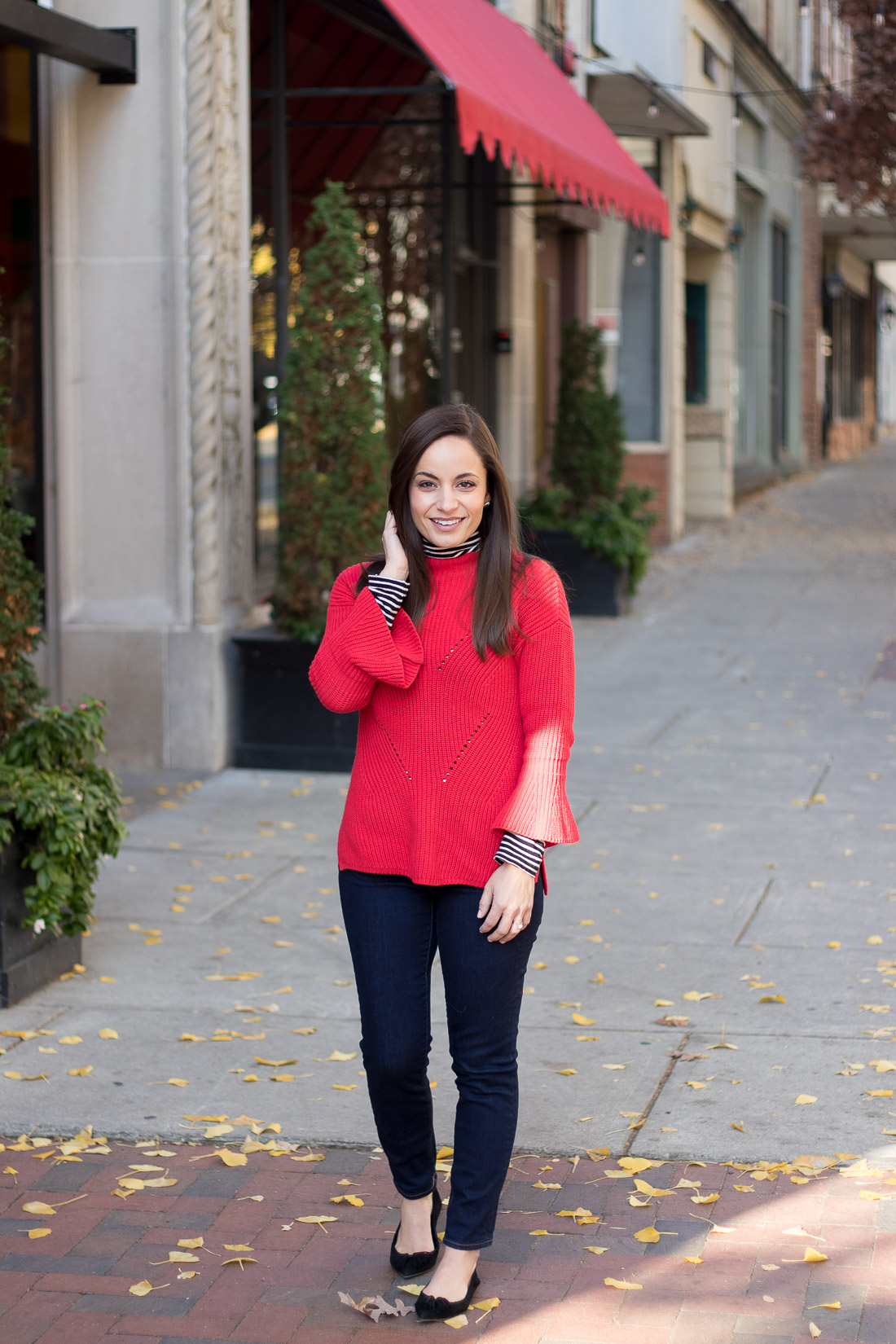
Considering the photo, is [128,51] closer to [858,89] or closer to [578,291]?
[578,291]

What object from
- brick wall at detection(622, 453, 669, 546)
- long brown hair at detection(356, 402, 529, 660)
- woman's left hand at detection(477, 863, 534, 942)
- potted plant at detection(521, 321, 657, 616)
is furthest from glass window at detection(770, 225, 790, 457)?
woman's left hand at detection(477, 863, 534, 942)

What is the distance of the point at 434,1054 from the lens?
4934mm

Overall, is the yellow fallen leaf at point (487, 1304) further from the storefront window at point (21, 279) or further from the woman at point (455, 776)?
the storefront window at point (21, 279)

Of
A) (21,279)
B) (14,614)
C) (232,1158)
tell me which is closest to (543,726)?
(232,1158)

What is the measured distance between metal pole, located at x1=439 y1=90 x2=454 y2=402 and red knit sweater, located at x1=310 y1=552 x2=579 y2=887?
8001 mm

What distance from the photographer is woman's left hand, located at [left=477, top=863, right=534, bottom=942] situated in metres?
3.18

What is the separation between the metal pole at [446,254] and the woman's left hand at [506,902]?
8.30m

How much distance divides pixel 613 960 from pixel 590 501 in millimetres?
9118

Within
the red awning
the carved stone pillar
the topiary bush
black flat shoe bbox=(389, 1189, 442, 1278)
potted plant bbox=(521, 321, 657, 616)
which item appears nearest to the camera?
black flat shoe bbox=(389, 1189, 442, 1278)

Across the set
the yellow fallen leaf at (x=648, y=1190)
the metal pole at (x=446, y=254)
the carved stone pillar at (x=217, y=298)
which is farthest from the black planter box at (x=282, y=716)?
the yellow fallen leaf at (x=648, y=1190)

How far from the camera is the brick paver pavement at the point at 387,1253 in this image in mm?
3324

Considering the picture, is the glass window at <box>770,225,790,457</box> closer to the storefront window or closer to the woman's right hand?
the storefront window

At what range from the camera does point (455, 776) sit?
3271 mm

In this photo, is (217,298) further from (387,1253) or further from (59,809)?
(387,1253)
